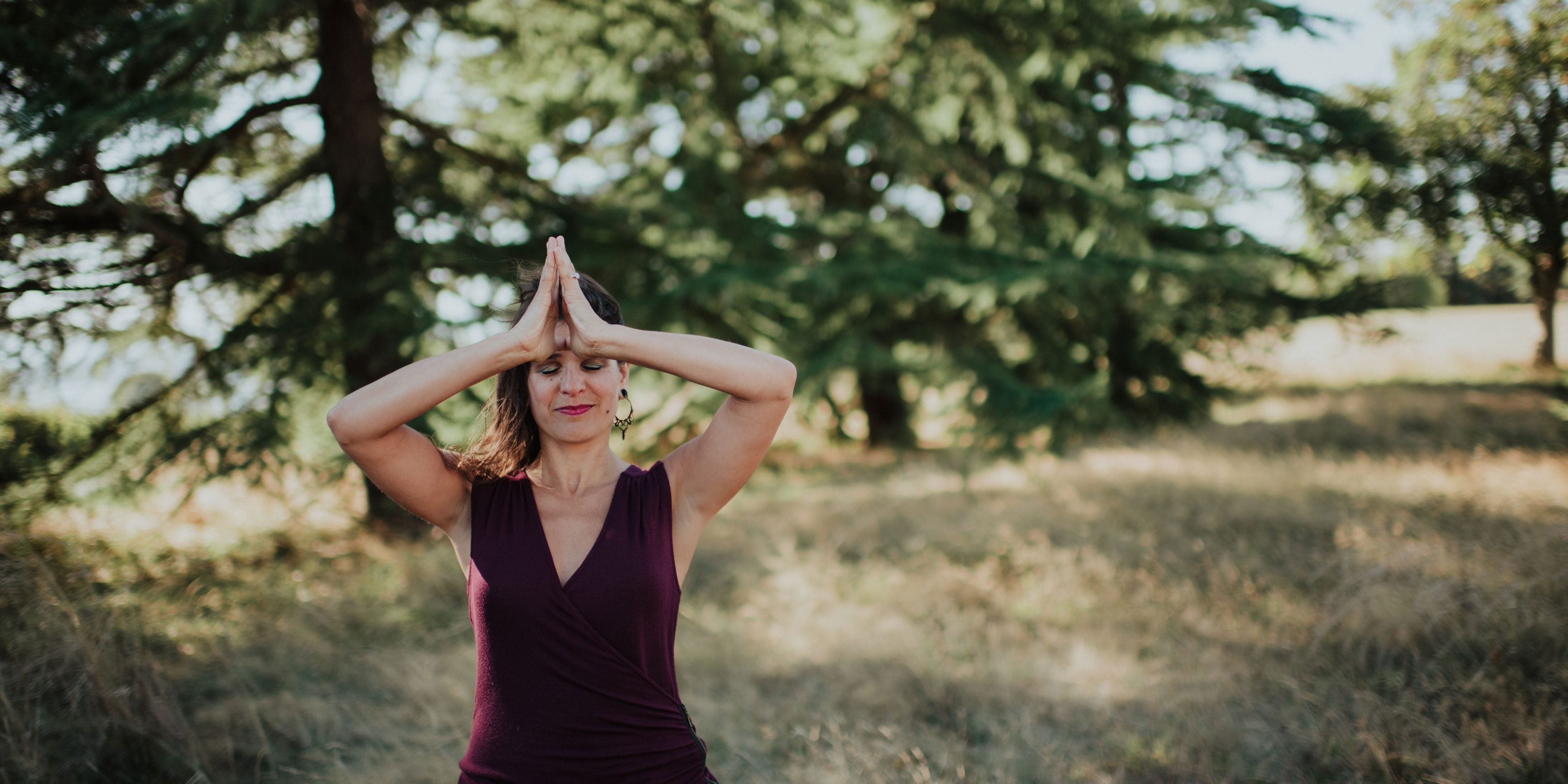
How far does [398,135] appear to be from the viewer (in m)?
7.83

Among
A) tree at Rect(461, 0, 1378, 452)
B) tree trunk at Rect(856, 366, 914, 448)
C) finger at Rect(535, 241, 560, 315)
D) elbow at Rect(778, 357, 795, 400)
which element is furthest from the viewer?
tree trunk at Rect(856, 366, 914, 448)

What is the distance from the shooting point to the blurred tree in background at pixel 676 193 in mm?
5500

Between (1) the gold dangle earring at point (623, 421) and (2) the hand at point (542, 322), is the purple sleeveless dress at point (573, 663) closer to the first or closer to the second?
(1) the gold dangle earring at point (623, 421)

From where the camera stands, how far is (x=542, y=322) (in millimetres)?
1882

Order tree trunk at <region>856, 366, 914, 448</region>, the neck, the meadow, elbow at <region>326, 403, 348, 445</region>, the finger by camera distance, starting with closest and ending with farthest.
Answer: elbow at <region>326, 403, 348, 445</region> → the finger → the neck → the meadow → tree trunk at <region>856, 366, 914, 448</region>

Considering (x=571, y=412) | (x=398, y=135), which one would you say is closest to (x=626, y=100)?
(x=398, y=135)

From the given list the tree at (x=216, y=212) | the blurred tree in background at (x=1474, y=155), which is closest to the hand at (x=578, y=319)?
the tree at (x=216, y=212)

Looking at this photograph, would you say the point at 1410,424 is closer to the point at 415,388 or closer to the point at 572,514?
the point at 572,514

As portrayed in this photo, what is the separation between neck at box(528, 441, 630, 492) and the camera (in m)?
2.11

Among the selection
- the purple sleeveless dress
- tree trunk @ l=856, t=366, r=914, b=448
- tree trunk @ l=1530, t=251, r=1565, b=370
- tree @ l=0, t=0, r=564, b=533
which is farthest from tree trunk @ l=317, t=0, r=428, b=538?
tree trunk @ l=1530, t=251, r=1565, b=370

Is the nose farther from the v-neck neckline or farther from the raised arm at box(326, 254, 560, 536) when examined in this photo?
the v-neck neckline

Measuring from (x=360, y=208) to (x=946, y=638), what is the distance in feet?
19.3

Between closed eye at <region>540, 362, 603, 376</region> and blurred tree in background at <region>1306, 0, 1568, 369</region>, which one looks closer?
closed eye at <region>540, 362, 603, 376</region>

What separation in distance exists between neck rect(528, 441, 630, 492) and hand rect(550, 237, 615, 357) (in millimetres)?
282
